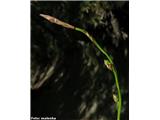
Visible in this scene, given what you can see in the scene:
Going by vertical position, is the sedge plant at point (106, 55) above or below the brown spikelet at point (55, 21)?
below

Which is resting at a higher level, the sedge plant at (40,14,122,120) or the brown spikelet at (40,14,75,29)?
the brown spikelet at (40,14,75,29)

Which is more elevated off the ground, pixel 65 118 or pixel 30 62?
pixel 30 62

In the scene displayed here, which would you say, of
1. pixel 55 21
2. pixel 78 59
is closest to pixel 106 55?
pixel 78 59

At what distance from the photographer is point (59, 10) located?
83.7 inches

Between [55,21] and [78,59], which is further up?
[55,21]

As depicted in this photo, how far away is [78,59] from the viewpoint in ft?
7.00

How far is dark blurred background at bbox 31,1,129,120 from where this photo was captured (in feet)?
6.93

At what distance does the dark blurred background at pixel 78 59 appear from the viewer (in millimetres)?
2113

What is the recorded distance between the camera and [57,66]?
2.12 metres

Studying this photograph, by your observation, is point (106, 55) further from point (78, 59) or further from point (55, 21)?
point (55, 21)
